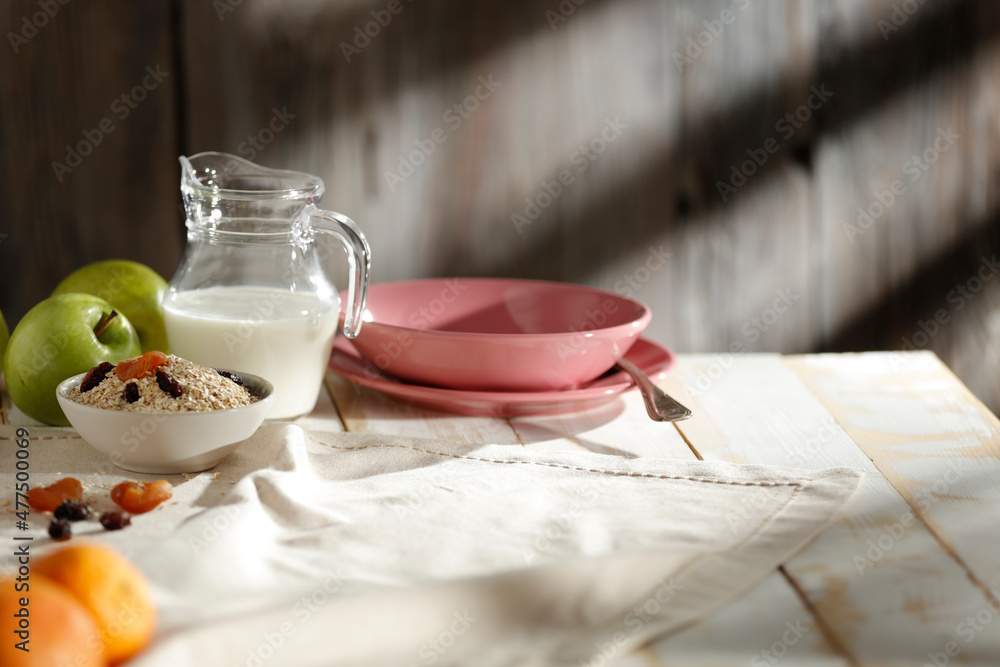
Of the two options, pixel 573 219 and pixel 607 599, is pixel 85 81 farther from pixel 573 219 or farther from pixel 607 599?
pixel 607 599

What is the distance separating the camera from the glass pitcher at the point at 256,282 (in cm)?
102

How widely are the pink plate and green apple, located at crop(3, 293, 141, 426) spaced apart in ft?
0.94

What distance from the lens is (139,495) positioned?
31.3 inches

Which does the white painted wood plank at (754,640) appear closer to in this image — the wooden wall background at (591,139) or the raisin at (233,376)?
the raisin at (233,376)

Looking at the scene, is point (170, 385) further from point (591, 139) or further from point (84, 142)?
point (591, 139)

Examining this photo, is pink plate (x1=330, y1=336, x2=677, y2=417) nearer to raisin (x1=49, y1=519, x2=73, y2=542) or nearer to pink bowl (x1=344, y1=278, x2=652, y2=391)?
pink bowl (x1=344, y1=278, x2=652, y2=391)

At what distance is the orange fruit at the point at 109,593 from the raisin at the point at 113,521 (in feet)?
0.41

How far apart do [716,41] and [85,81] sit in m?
0.98

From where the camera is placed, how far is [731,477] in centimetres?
87

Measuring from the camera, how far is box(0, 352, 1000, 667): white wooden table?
2.06 ft

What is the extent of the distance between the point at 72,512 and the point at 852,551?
0.61 metres

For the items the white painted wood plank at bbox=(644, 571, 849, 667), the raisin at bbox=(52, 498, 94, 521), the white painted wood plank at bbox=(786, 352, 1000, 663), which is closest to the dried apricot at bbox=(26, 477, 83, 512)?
the raisin at bbox=(52, 498, 94, 521)

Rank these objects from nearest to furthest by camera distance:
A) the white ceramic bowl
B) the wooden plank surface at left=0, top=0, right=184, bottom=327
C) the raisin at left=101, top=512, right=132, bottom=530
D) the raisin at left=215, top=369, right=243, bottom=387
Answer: the raisin at left=101, top=512, right=132, bottom=530 → the white ceramic bowl → the raisin at left=215, top=369, right=243, bottom=387 → the wooden plank surface at left=0, top=0, right=184, bottom=327

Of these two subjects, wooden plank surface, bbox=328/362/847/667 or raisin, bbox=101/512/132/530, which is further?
raisin, bbox=101/512/132/530
